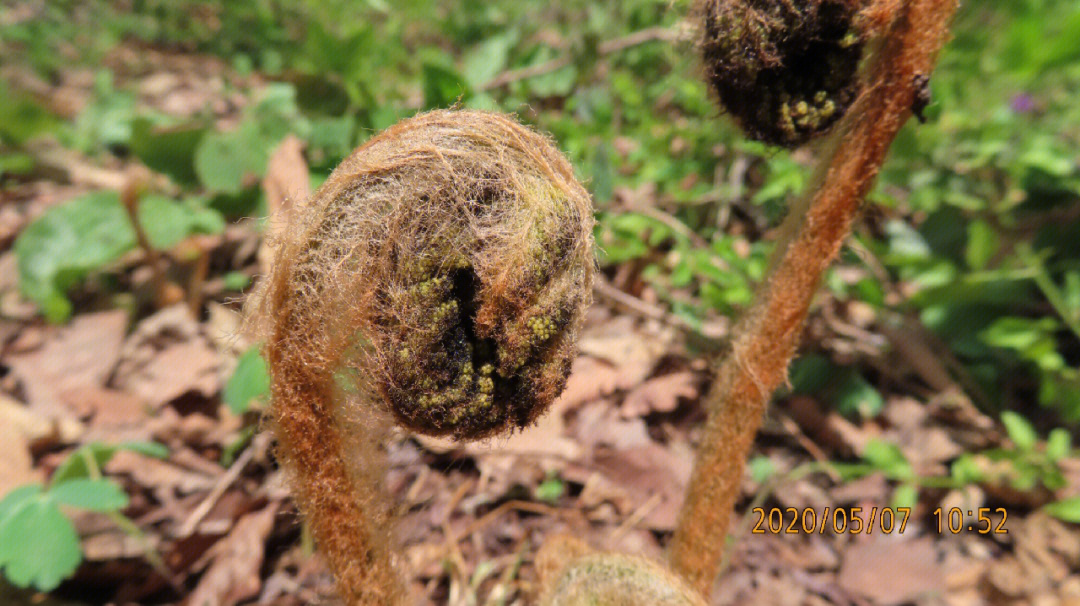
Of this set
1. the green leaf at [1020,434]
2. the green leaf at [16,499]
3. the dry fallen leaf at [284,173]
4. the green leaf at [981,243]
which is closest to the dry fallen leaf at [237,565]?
the green leaf at [16,499]

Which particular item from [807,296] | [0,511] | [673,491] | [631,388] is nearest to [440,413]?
[807,296]

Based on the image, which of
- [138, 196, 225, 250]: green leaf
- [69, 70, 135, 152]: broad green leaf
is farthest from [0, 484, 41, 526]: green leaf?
→ [69, 70, 135, 152]: broad green leaf

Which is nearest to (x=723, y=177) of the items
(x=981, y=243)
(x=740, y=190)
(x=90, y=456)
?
(x=740, y=190)

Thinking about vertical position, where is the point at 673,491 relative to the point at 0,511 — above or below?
below

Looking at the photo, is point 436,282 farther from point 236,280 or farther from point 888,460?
point 236,280

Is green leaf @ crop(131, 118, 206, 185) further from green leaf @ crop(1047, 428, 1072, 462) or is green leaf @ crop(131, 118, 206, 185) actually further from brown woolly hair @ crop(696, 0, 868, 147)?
green leaf @ crop(1047, 428, 1072, 462)

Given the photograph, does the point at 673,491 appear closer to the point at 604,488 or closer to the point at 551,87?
the point at 604,488
